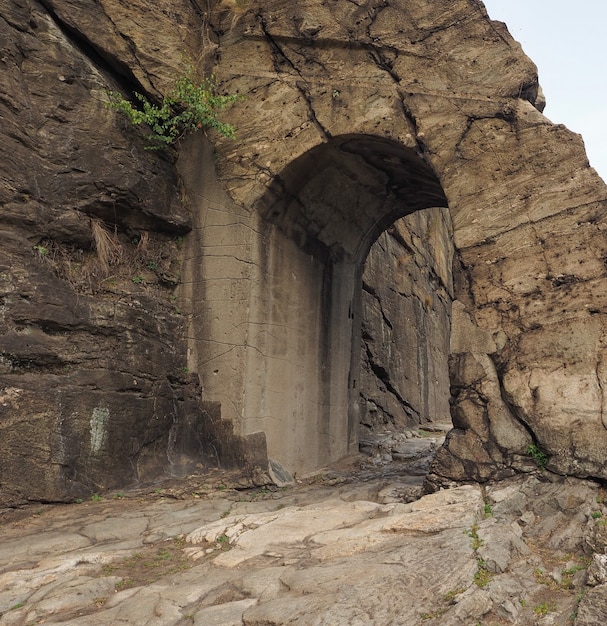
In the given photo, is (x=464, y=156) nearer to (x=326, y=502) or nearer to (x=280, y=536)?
(x=326, y=502)

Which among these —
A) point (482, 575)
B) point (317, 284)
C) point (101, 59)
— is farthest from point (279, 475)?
point (101, 59)

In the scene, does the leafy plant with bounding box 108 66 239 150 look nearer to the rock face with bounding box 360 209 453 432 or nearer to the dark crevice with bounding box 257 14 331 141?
the dark crevice with bounding box 257 14 331 141

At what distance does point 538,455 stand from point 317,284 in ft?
12.9

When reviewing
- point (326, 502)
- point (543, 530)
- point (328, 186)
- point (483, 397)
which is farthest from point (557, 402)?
point (328, 186)

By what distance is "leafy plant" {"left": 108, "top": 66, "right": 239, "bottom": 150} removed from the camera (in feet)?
22.8

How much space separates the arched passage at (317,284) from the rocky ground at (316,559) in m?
1.55

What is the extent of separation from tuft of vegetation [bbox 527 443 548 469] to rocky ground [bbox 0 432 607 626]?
4.4 inches

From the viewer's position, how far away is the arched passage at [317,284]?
7.14 metres

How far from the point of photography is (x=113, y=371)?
20.6 feet

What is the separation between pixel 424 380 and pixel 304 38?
1054 centimetres

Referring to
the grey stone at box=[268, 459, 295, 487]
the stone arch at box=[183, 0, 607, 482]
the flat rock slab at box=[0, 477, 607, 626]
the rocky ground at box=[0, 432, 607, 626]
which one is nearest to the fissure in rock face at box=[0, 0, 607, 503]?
the stone arch at box=[183, 0, 607, 482]

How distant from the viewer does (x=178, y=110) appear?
24.0 feet

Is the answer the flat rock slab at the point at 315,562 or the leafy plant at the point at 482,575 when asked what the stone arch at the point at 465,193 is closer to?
the flat rock slab at the point at 315,562

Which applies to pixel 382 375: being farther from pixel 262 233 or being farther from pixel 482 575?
pixel 482 575
